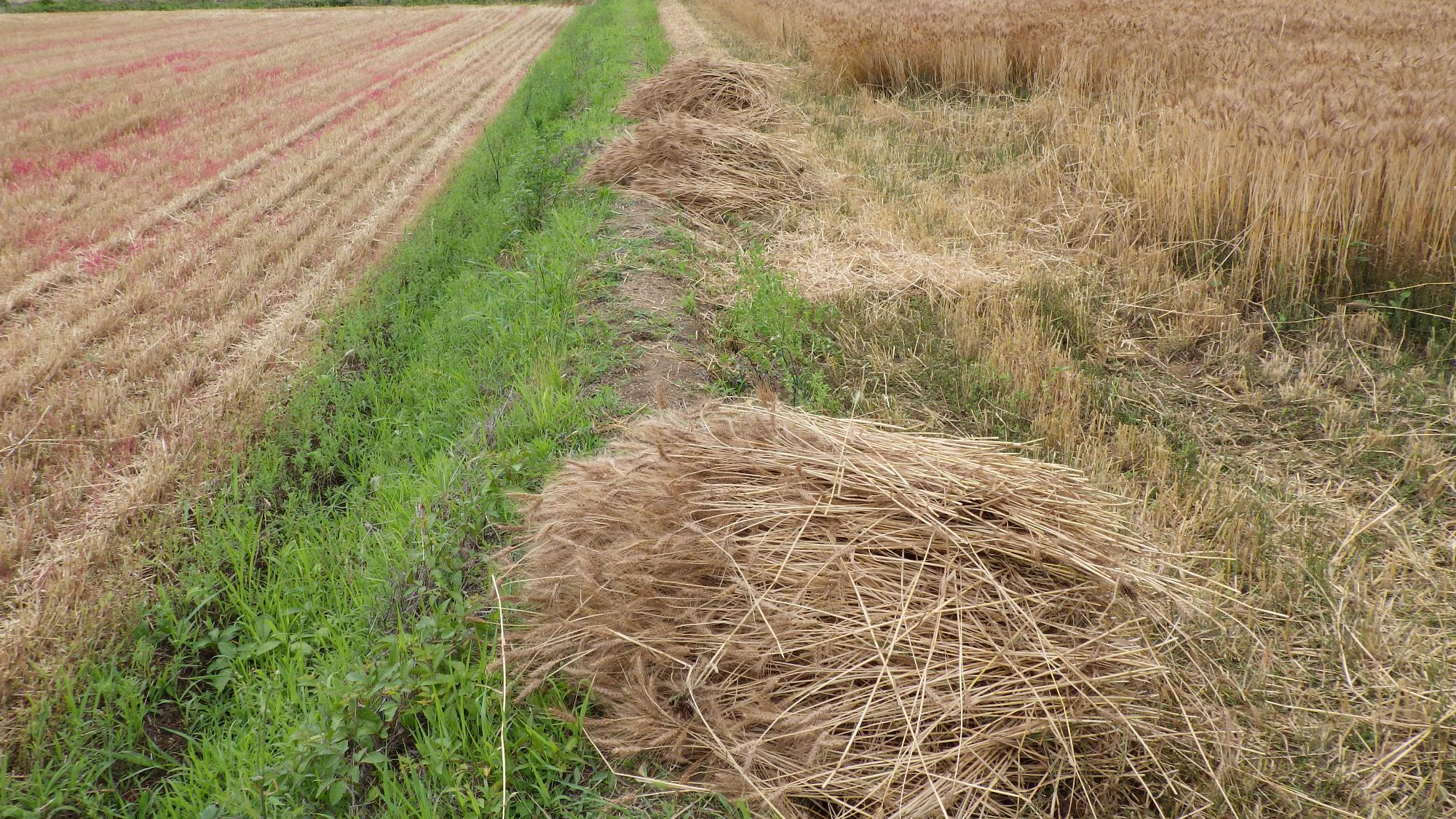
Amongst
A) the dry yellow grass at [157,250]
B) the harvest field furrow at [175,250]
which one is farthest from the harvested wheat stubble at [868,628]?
the harvest field furrow at [175,250]

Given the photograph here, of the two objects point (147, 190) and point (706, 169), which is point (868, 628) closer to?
point (706, 169)

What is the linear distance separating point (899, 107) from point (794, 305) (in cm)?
623

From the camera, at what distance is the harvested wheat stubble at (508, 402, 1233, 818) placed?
2006 millimetres

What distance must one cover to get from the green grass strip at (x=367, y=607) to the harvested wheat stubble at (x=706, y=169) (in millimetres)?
1568

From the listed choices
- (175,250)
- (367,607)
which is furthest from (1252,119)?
(175,250)

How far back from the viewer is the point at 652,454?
2791 millimetres

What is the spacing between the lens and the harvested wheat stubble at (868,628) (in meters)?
2.01

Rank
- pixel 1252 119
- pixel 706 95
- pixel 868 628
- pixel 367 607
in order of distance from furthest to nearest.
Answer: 1. pixel 706 95
2. pixel 1252 119
3. pixel 367 607
4. pixel 868 628

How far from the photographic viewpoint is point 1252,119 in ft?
18.1

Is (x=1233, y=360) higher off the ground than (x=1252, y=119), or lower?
lower

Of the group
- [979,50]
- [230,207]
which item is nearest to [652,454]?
[230,207]

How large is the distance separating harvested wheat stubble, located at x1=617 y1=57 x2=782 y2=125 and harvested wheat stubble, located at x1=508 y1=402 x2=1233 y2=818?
704 centimetres

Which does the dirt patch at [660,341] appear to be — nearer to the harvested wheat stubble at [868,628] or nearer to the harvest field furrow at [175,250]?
the harvested wheat stubble at [868,628]

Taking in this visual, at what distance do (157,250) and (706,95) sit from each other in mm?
5689
